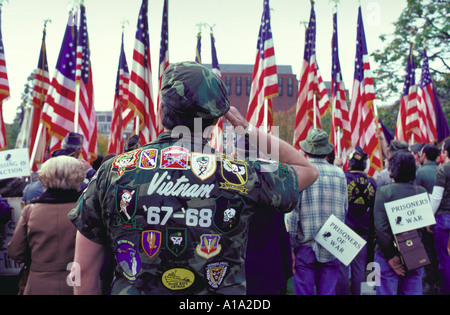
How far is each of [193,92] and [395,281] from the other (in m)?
3.73

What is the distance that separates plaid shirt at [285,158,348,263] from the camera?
4184 millimetres

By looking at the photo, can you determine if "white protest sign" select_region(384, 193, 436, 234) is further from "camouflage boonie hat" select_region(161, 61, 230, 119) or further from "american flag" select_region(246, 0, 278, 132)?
"american flag" select_region(246, 0, 278, 132)

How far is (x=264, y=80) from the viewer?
24.7 ft

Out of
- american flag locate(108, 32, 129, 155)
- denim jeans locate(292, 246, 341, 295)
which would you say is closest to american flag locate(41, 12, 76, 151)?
american flag locate(108, 32, 129, 155)

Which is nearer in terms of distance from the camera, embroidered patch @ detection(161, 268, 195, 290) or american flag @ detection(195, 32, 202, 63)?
embroidered patch @ detection(161, 268, 195, 290)

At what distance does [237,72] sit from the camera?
9475cm

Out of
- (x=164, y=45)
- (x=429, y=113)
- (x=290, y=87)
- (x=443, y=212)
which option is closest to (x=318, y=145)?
(x=443, y=212)

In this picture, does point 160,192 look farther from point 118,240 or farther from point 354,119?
point 354,119

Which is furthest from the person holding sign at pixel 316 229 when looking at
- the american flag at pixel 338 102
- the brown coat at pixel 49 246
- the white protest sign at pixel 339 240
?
the american flag at pixel 338 102

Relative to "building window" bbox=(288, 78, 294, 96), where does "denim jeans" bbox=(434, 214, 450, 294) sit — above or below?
below

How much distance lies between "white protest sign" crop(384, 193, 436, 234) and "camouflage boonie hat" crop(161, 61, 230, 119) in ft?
10.2

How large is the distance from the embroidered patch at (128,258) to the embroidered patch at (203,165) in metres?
0.40

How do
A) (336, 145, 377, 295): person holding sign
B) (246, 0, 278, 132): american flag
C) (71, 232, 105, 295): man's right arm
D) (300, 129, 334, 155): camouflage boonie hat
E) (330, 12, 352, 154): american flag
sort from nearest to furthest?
1. (71, 232, 105, 295): man's right arm
2. (300, 129, 334, 155): camouflage boonie hat
3. (336, 145, 377, 295): person holding sign
4. (246, 0, 278, 132): american flag
5. (330, 12, 352, 154): american flag

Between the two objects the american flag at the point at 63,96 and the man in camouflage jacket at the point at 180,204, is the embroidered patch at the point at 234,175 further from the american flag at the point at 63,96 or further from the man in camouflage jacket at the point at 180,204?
the american flag at the point at 63,96
